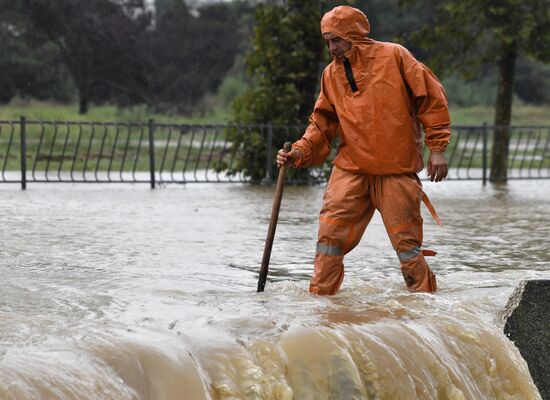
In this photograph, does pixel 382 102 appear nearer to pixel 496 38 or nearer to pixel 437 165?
pixel 437 165

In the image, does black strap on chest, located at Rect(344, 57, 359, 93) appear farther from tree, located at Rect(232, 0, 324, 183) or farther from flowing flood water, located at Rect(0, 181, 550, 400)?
tree, located at Rect(232, 0, 324, 183)

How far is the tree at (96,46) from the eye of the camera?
45156 mm

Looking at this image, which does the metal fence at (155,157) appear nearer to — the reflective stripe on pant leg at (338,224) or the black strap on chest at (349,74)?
the reflective stripe on pant leg at (338,224)

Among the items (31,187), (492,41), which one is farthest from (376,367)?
(492,41)

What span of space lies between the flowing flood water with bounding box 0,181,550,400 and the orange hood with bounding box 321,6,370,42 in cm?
147

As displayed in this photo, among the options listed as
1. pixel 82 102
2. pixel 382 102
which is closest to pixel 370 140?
pixel 382 102

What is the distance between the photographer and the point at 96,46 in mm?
45750

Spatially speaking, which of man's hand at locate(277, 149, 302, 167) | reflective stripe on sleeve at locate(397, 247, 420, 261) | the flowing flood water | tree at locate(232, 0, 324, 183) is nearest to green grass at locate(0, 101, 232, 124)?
tree at locate(232, 0, 324, 183)

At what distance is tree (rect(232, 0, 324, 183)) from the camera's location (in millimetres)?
17359

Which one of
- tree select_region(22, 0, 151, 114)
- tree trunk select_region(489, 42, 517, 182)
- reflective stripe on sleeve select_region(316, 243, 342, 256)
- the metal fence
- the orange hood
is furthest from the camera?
tree select_region(22, 0, 151, 114)

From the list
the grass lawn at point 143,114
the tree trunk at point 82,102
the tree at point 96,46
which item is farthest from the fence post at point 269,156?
the tree at point 96,46

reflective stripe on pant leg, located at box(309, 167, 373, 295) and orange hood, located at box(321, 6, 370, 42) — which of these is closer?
orange hood, located at box(321, 6, 370, 42)

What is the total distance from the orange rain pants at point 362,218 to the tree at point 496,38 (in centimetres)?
1176

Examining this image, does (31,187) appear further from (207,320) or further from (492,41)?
(207,320)
